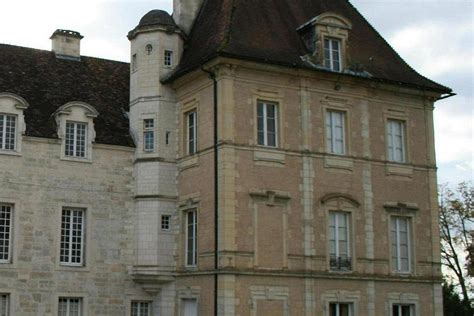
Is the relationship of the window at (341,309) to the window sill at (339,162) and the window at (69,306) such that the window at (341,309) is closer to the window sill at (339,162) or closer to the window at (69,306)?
the window sill at (339,162)

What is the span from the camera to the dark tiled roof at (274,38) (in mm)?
25141

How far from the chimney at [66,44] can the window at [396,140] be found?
1200 centimetres

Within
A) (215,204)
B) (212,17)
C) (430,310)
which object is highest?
(212,17)

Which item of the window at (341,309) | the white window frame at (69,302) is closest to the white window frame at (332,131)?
the window at (341,309)

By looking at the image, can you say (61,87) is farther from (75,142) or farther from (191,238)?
(191,238)

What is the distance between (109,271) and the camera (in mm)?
25703

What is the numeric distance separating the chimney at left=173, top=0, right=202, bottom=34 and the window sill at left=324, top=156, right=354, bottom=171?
7.15 metres

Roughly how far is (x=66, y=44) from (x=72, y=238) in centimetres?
828

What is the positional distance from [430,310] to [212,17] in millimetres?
12476

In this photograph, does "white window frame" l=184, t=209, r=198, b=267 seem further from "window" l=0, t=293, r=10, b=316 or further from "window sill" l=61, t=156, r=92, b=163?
"window" l=0, t=293, r=10, b=316

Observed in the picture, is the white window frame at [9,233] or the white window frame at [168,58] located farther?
the white window frame at [168,58]

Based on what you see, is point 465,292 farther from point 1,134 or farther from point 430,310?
point 1,134

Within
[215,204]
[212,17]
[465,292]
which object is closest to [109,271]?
[215,204]

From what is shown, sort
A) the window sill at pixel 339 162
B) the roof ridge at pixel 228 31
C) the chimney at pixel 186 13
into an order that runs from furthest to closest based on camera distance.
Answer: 1. the chimney at pixel 186 13
2. the window sill at pixel 339 162
3. the roof ridge at pixel 228 31
